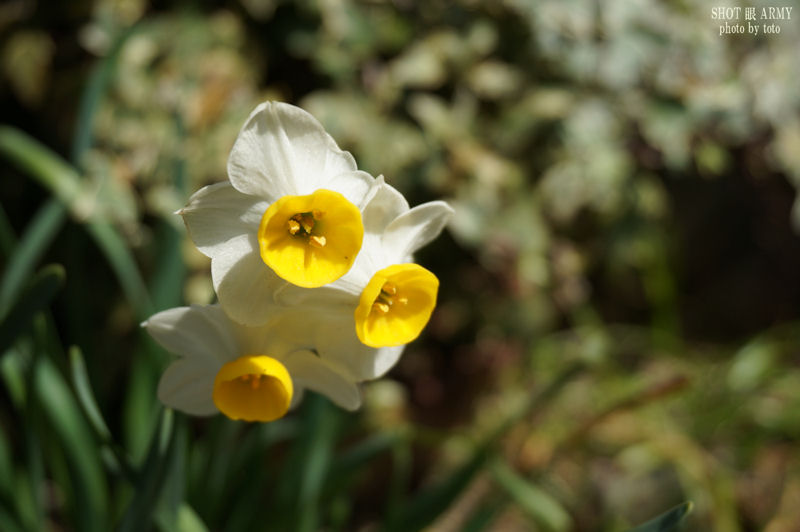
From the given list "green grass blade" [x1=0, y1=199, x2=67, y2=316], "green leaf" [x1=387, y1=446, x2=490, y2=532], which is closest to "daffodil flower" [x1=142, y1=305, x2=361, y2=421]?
"green leaf" [x1=387, y1=446, x2=490, y2=532]

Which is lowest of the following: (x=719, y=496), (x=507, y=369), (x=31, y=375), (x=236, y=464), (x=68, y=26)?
(x=719, y=496)

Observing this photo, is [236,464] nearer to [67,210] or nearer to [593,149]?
[67,210]

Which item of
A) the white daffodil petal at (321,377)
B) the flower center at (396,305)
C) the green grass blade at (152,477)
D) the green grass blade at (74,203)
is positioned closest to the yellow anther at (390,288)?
the flower center at (396,305)

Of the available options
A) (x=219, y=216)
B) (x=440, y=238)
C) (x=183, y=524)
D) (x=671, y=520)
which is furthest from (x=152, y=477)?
(x=440, y=238)

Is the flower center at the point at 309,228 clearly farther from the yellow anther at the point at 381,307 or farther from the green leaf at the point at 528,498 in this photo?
the green leaf at the point at 528,498

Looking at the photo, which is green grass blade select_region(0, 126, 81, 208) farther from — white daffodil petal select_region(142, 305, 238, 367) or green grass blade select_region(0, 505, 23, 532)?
white daffodil petal select_region(142, 305, 238, 367)

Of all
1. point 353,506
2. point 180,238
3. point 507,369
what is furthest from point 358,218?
point 353,506
